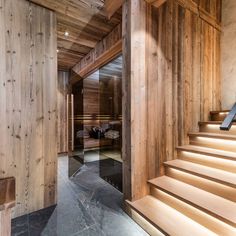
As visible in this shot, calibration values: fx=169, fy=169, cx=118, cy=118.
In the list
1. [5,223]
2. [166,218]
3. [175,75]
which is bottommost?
[166,218]

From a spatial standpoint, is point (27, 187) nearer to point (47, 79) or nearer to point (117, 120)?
point (47, 79)

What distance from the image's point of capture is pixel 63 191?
2.84 meters

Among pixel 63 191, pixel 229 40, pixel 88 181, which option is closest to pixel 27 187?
pixel 63 191

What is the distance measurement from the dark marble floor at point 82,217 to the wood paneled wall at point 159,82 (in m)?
0.34

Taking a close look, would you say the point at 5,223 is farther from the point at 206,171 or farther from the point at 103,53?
the point at 103,53

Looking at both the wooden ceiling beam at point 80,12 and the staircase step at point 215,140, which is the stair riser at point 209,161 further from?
the wooden ceiling beam at point 80,12

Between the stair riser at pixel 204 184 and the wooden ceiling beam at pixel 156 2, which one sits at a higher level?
the wooden ceiling beam at pixel 156 2

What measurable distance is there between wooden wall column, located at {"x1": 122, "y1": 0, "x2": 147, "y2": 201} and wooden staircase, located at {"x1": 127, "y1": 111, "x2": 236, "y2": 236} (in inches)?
8.7

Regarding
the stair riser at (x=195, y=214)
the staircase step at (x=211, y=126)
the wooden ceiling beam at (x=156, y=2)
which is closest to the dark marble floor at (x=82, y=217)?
the stair riser at (x=195, y=214)

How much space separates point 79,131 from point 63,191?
3170mm

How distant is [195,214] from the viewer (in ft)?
5.88

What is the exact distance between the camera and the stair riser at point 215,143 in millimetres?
2366

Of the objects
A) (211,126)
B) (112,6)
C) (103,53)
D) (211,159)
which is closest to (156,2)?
(112,6)

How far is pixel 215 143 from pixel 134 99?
1446 mm
